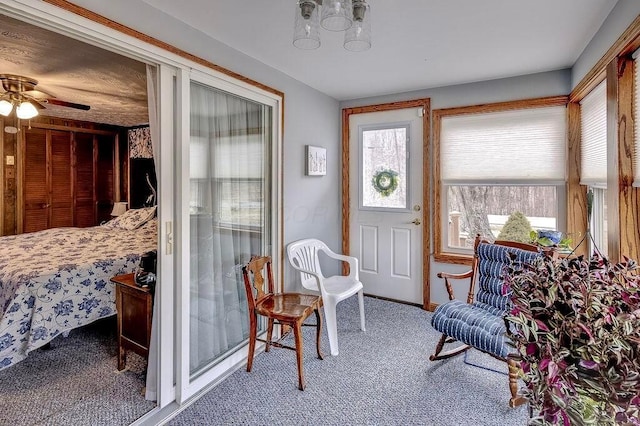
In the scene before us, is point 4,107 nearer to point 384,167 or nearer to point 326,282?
point 326,282

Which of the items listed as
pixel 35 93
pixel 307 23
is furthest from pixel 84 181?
pixel 307 23

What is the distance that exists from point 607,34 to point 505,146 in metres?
1.32

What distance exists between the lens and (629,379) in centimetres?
62

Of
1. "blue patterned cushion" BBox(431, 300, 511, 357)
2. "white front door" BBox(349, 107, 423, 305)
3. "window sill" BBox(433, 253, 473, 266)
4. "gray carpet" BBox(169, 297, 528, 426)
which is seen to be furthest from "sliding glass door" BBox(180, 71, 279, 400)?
"window sill" BBox(433, 253, 473, 266)

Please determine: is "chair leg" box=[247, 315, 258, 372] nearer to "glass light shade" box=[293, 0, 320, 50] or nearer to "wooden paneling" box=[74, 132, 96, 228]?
"glass light shade" box=[293, 0, 320, 50]

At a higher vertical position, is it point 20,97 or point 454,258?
point 20,97

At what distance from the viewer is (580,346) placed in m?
0.68

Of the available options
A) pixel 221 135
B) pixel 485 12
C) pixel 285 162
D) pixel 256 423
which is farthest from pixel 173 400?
pixel 485 12

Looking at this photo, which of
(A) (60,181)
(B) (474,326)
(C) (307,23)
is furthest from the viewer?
(A) (60,181)

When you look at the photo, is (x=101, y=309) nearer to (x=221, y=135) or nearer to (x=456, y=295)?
(x=221, y=135)

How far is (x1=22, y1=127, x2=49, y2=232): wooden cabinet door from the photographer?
4.98 meters

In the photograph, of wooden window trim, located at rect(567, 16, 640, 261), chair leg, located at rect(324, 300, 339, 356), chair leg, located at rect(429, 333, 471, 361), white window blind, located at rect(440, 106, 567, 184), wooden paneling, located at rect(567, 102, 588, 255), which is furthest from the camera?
white window blind, located at rect(440, 106, 567, 184)

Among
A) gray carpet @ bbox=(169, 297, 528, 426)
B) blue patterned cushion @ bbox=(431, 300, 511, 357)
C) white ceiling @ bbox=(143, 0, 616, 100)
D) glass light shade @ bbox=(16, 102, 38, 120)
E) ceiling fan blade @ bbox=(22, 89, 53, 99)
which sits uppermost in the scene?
white ceiling @ bbox=(143, 0, 616, 100)

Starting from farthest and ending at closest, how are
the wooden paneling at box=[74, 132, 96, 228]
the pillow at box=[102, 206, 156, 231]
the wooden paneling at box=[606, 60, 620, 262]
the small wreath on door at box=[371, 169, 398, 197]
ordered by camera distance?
1. the wooden paneling at box=[74, 132, 96, 228]
2. the pillow at box=[102, 206, 156, 231]
3. the small wreath on door at box=[371, 169, 398, 197]
4. the wooden paneling at box=[606, 60, 620, 262]
